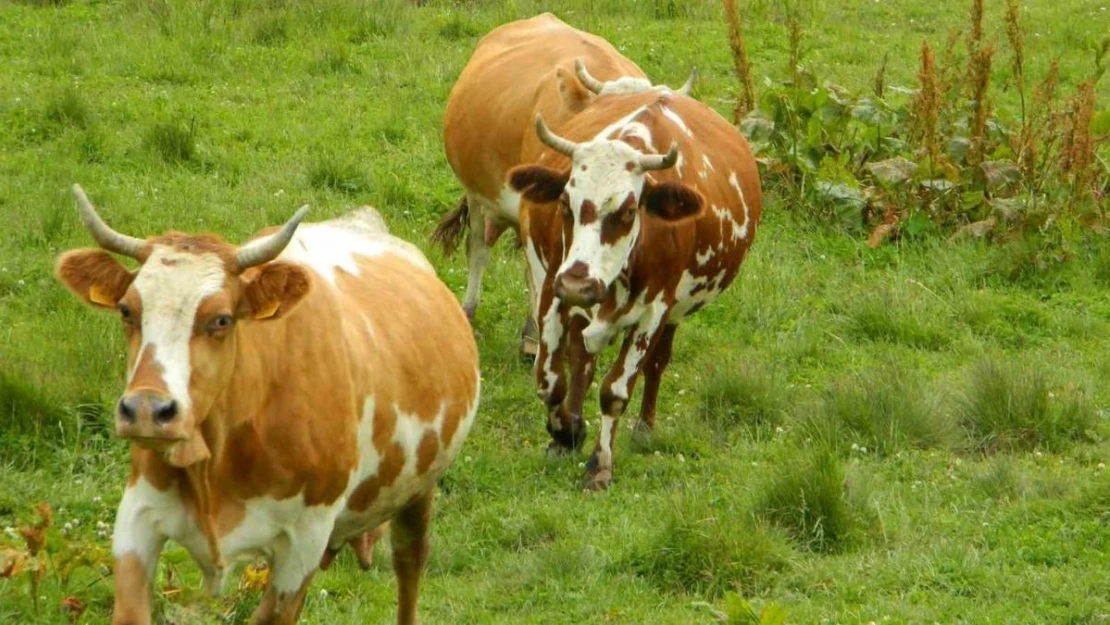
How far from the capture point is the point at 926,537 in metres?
7.75

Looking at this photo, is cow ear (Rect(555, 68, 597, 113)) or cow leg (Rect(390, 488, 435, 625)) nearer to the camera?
cow leg (Rect(390, 488, 435, 625))

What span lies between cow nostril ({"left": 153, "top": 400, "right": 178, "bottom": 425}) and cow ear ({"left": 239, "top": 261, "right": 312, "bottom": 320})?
0.49m

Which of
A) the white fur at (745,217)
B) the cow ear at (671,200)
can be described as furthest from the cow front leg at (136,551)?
the white fur at (745,217)

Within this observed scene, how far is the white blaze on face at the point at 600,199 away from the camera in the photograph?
8.39m

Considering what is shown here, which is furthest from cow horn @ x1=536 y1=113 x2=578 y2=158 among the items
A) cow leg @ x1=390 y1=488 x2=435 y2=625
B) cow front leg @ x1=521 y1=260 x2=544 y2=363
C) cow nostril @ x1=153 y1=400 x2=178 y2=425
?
cow nostril @ x1=153 y1=400 x2=178 y2=425

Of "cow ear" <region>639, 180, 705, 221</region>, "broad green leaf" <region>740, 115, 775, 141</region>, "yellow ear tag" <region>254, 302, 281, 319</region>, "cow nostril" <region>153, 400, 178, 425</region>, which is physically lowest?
"broad green leaf" <region>740, 115, 775, 141</region>

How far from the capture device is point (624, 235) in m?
8.51

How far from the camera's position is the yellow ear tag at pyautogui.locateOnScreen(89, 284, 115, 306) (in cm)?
526

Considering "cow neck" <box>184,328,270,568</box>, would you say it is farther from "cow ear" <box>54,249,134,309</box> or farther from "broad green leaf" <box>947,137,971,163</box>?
"broad green leaf" <box>947,137,971,163</box>

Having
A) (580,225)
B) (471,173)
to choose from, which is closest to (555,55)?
(471,173)

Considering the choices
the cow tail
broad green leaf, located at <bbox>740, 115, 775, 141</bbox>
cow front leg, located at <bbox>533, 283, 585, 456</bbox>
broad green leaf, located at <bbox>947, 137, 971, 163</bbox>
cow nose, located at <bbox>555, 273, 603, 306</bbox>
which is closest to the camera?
cow nose, located at <bbox>555, 273, 603, 306</bbox>

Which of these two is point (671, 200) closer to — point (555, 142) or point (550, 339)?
point (555, 142)

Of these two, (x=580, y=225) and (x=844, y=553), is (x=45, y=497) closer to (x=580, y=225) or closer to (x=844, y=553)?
(x=580, y=225)

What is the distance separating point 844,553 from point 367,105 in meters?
7.26
